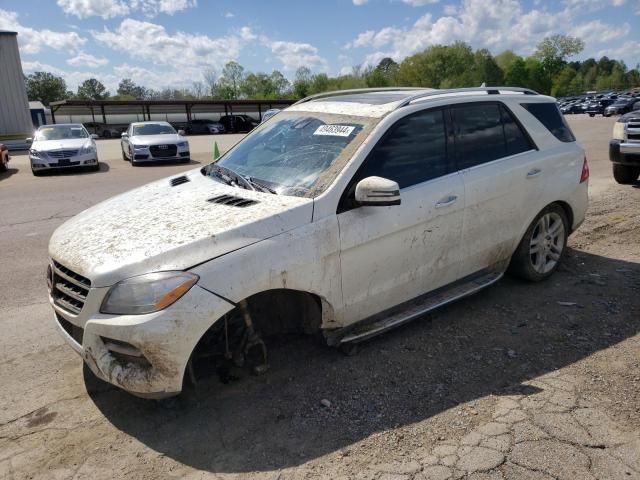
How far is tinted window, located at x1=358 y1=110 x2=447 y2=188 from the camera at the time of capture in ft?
11.6

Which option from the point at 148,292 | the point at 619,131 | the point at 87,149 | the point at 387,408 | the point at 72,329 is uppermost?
the point at 619,131

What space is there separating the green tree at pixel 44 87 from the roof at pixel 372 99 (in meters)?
92.5

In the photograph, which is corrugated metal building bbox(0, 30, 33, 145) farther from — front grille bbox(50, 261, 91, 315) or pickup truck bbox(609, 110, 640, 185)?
front grille bbox(50, 261, 91, 315)

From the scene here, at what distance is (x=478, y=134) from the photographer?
418cm

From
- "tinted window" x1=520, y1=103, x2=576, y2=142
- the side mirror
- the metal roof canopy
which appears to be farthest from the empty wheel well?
the metal roof canopy

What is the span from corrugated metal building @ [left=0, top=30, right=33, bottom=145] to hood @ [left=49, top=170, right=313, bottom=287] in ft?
108

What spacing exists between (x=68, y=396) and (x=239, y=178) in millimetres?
1861

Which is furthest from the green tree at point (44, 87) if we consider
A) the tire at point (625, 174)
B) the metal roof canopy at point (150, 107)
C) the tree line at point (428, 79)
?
the tire at point (625, 174)

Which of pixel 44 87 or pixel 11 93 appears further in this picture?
pixel 44 87

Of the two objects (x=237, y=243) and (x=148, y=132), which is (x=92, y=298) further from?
(x=148, y=132)

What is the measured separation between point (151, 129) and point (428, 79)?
86817mm

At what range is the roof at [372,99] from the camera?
3.81m

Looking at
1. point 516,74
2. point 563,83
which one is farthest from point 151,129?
point 563,83

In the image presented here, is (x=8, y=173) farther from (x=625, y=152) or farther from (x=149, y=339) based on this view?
(x=625, y=152)
